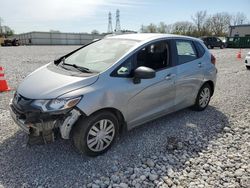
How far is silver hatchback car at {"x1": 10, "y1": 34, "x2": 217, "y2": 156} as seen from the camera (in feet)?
9.13

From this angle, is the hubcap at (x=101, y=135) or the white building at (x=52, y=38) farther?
the white building at (x=52, y=38)

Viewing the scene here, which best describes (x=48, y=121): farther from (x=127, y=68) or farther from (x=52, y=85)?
(x=127, y=68)

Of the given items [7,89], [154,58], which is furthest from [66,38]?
[154,58]

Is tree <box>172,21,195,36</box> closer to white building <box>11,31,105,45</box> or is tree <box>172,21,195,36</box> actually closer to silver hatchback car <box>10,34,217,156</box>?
white building <box>11,31,105,45</box>

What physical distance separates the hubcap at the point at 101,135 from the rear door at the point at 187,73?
155cm

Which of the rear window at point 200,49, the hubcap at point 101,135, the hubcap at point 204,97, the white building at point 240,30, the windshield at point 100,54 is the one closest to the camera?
the hubcap at point 101,135

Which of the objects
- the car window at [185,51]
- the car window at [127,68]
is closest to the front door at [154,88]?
the car window at [127,68]

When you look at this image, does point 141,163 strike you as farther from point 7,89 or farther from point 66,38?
point 66,38

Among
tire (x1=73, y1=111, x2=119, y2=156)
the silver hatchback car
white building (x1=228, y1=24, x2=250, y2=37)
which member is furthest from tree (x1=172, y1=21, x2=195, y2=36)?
tire (x1=73, y1=111, x2=119, y2=156)

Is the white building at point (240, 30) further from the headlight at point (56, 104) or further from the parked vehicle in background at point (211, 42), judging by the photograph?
the headlight at point (56, 104)

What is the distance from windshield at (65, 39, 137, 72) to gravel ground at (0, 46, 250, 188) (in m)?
1.28

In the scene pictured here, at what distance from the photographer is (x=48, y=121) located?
2729mm

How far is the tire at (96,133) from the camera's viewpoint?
9.57ft

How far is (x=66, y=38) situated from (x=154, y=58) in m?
52.6
